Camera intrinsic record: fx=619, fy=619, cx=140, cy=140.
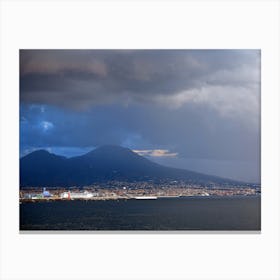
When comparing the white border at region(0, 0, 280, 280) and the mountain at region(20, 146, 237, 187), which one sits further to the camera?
the mountain at region(20, 146, 237, 187)

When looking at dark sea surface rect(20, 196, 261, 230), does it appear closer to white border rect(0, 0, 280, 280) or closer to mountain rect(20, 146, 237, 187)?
white border rect(0, 0, 280, 280)

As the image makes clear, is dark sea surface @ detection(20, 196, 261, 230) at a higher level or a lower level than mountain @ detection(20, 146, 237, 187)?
lower

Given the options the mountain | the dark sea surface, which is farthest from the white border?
the mountain
